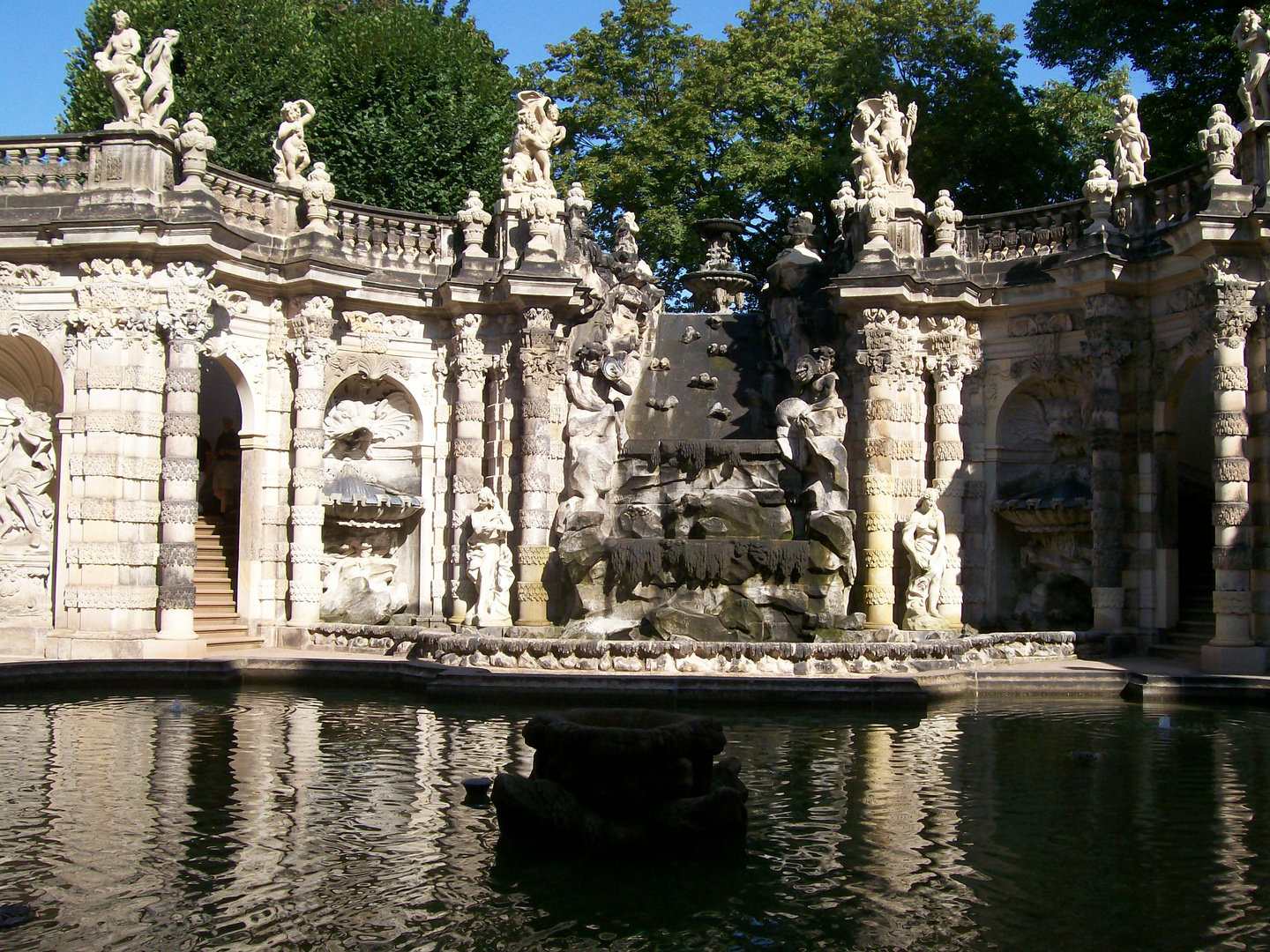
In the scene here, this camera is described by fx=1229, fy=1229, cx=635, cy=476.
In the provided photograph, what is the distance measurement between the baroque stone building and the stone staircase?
3.3 inches

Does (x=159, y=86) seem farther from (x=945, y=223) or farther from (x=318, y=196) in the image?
(x=945, y=223)

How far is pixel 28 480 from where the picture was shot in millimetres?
18562

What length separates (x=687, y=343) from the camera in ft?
73.7

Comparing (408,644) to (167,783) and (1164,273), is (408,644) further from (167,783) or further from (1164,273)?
(1164,273)

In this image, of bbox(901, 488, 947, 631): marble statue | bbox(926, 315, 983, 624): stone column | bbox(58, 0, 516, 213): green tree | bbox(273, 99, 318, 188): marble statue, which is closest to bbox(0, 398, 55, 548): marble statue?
bbox(273, 99, 318, 188): marble statue

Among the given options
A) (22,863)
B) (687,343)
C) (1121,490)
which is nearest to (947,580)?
(1121,490)

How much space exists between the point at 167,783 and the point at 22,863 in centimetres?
212

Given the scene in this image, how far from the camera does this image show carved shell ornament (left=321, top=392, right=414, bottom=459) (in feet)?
68.8

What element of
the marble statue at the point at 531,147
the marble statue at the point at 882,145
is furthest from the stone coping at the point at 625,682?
the marble statue at the point at 531,147

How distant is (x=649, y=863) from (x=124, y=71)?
15.0m

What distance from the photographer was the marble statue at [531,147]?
20.8 metres

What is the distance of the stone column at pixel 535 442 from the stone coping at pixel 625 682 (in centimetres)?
361

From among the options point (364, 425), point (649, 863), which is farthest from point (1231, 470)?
point (364, 425)

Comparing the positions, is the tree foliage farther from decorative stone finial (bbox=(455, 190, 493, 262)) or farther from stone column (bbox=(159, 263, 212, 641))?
stone column (bbox=(159, 263, 212, 641))
